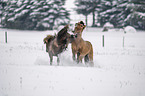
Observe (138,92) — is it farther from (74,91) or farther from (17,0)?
(17,0)

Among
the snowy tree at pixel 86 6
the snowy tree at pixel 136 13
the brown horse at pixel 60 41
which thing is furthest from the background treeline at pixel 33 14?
the brown horse at pixel 60 41

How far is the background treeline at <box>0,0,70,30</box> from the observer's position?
112 feet

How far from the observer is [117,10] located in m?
39.9

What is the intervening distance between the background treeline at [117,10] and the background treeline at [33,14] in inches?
379

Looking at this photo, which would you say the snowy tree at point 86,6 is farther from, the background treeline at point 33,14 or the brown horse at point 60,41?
the brown horse at point 60,41

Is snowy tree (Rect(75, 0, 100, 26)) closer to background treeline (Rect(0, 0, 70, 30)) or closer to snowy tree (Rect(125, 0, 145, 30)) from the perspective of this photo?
background treeline (Rect(0, 0, 70, 30))

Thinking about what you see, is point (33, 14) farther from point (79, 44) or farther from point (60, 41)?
point (79, 44)

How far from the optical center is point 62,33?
713 centimetres

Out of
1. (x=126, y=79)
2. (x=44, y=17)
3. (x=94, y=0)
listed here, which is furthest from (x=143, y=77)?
(x=94, y=0)

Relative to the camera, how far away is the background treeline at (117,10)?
34.5 metres

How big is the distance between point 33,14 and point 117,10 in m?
18.2

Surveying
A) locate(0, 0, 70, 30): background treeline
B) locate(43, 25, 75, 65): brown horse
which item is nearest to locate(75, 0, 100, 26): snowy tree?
locate(0, 0, 70, 30): background treeline

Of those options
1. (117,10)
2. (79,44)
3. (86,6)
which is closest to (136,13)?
(117,10)

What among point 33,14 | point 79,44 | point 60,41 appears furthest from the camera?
point 33,14
